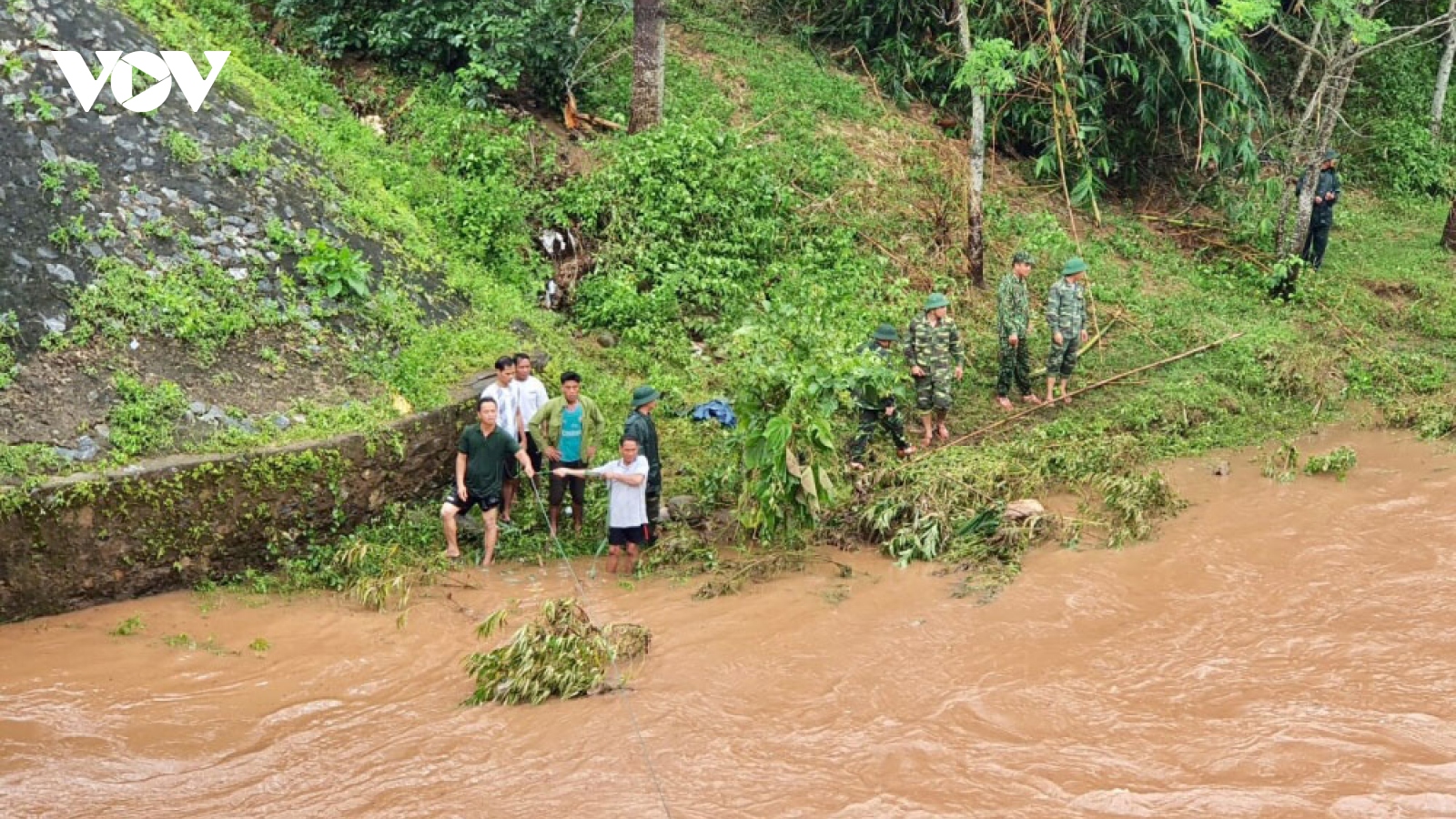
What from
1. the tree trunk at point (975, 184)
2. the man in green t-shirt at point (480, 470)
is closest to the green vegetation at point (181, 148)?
the man in green t-shirt at point (480, 470)

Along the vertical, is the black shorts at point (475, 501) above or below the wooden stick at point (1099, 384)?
below

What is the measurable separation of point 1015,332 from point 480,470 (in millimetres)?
5186

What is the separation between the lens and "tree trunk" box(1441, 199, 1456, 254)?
15.2 meters

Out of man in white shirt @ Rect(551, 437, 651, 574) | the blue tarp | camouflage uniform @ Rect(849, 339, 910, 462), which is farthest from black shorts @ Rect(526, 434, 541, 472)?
camouflage uniform @ Rect(849, 339, 910, 462)

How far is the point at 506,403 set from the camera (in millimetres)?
9414

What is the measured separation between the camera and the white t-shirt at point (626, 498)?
8.70 m

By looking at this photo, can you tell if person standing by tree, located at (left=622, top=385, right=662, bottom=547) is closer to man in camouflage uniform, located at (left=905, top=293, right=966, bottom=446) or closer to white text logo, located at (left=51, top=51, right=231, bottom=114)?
man in camouflage uniform, located at (left=905, top=293, right=966, bottom=446)

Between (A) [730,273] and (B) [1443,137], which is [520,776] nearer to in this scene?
(A) [730,273]

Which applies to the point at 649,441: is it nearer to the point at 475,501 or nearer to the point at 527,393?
the point at 527,393

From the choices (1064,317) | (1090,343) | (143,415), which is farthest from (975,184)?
(143,415)

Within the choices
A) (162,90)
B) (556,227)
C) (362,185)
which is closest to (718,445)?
(556,227)

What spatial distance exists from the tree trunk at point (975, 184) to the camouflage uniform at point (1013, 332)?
5.62ft

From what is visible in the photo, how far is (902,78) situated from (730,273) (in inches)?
214

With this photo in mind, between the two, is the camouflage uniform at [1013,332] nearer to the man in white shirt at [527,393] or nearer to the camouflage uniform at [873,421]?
the camouflage uniform at [873,421]
